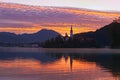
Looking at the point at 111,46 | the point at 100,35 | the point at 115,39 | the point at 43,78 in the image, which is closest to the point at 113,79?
the point at 43,78

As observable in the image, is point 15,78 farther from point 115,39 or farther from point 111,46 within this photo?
point 111,46

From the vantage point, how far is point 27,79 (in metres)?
28.0

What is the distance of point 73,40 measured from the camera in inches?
7869

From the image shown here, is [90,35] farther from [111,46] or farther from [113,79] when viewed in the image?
[113,79]

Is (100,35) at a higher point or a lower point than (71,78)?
lower

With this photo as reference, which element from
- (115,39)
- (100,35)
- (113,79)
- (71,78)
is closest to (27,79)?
(71,78)

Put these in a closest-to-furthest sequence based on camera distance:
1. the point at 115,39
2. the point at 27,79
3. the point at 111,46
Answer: the point at 27,79 < the point at 115,39 < the point at 111,46

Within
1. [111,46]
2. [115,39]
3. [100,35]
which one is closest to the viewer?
[115,39]

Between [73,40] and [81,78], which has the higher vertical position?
[81,78]

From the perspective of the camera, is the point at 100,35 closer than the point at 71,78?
No

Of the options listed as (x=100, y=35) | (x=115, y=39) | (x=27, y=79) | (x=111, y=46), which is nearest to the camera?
(x=27, y=79)

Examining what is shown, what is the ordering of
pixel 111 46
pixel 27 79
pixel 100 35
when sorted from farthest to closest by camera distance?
pixel 100 35 → pixel 111 46 → pixel 27 79

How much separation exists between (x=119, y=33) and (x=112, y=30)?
4718 millimetres

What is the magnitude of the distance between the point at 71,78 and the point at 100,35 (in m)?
164
